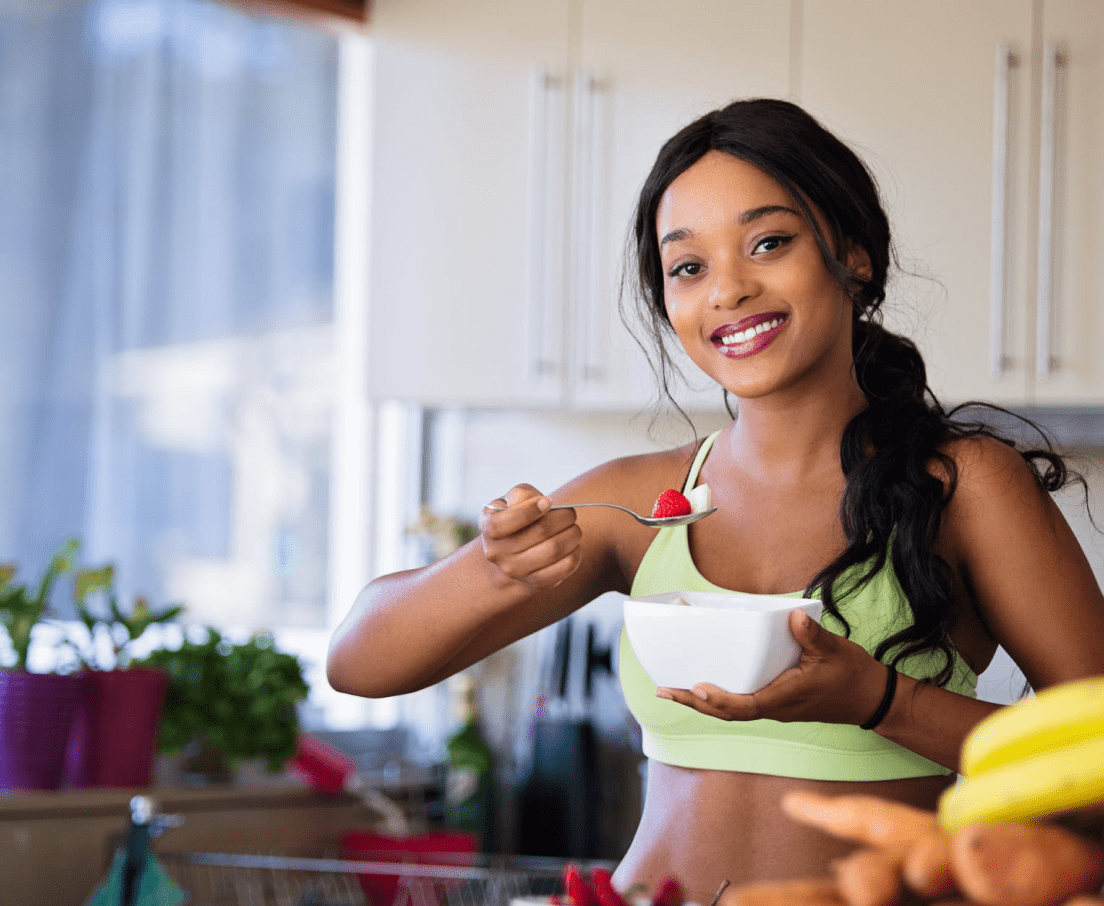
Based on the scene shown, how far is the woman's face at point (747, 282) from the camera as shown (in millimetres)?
1070

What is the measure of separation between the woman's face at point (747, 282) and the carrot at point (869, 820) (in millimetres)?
607

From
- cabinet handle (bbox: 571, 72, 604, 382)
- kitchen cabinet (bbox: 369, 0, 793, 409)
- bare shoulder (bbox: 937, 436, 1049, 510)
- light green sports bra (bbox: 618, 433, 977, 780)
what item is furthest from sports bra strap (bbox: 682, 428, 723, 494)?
cabinet handle (bbox: 571, 72, 604, 382)

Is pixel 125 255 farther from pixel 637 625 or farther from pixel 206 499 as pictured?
pixel 637 625

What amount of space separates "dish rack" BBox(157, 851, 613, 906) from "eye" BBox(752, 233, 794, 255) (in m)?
0.98

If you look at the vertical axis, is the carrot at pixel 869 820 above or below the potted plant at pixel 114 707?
above

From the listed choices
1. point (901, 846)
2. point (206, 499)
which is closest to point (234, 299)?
point (206, 499)

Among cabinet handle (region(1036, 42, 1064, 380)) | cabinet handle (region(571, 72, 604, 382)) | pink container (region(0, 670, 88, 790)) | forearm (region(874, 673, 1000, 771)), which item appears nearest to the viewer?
forearm (region(874, 673, 1000, 771))

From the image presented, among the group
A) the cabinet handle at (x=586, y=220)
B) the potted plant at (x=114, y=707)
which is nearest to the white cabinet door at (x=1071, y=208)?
the cabinet handle at (x=586, y=220)

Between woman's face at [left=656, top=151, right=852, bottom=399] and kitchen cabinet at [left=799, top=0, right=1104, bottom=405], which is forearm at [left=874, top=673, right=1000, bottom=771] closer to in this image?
woman's face at [left=656, top=151, right=852, bottom=399]

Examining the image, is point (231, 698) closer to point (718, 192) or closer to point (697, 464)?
point (697, 464)

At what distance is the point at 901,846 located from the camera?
493 millimetres

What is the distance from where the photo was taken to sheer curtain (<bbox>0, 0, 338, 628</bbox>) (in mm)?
2400

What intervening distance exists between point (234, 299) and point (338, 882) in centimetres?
121

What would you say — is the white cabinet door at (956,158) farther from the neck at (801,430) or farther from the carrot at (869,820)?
the carrot at (869,820)
